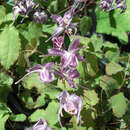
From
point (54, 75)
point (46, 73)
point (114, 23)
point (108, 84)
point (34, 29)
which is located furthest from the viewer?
point (114, 23)

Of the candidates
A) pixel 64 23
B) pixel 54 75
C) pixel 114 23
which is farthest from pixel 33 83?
pixel 114 23

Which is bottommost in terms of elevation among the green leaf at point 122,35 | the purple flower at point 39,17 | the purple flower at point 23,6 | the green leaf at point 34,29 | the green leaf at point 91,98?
the green leaf at point 91,98

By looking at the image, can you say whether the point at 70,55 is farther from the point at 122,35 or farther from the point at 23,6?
the point at 122,35

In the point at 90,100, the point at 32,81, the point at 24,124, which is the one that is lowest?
the point at 24,124

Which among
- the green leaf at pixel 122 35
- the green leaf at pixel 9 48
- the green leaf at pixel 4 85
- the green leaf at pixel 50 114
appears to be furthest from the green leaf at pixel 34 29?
the green leaf at pixel 122 35

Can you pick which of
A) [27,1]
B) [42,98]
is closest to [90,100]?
[42,98]

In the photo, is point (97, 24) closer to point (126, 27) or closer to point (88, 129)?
point (126, 27)

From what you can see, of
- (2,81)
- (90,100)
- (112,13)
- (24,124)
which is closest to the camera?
(90,100)

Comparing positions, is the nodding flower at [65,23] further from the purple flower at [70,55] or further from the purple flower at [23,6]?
the purple flower at [70,55]

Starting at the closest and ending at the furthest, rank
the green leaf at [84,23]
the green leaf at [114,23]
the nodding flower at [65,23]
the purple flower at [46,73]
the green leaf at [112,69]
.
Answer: the purple flower at [46,73]
the nodding flower at [65,23]
the green leaf at [112,69]
the green leaf at [84,23]
the green leaf at [114,23]
